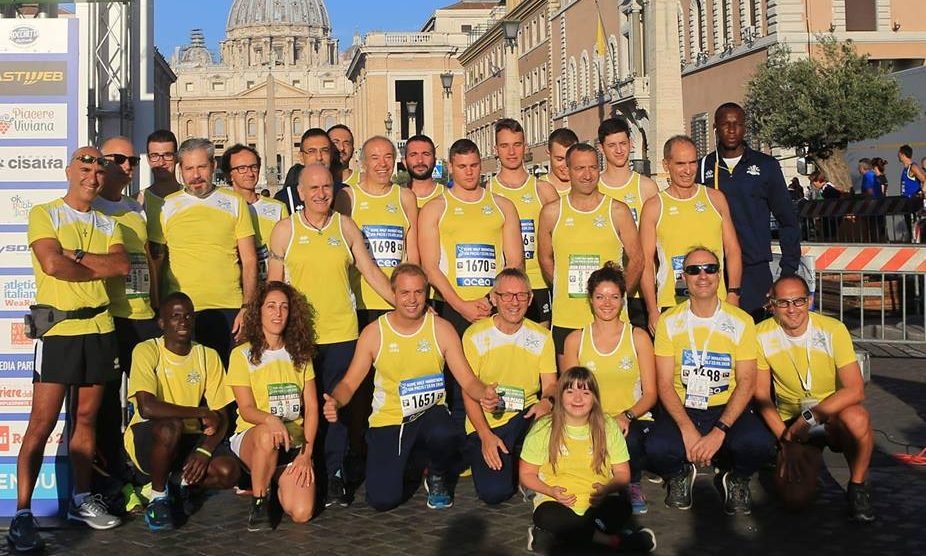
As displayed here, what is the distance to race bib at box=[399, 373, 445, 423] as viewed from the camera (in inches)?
306

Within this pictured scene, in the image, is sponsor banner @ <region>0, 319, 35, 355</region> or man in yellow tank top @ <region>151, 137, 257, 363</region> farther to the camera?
man in yellow tank top @ <region>151, 137, 257, 363</region>

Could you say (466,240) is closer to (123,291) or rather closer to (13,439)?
(123,291)

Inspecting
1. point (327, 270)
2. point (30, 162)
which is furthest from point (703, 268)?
point (30, 162)

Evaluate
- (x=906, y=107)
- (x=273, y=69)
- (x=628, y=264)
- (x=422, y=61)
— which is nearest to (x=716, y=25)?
(x=906, y=107)

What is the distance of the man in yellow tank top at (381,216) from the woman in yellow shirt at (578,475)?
6.79 ft

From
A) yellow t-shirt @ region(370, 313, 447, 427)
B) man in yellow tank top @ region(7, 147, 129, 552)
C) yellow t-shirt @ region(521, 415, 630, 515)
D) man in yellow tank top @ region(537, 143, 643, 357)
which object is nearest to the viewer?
yellow t-shirt @ region(521, 415, 630, 515)

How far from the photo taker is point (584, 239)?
8.16 meters

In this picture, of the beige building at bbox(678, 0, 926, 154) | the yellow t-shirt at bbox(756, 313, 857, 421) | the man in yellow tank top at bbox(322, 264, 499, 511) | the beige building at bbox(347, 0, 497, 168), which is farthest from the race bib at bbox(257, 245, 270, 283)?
the beige building at bbox(347, 0, 497, 168)

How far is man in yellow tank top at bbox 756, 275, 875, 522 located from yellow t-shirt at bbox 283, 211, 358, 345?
8.35ft

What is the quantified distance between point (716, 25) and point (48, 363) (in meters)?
35.8

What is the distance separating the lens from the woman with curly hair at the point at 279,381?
7.40 m

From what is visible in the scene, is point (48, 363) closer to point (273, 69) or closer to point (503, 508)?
point (503, 508)

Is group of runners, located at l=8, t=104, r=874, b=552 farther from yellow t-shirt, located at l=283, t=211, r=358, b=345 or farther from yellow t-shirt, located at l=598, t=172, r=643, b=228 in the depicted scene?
yellow t-shirt, located at l=598, t=172, r=643, b=228

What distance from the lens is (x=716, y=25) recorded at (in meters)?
40.2
